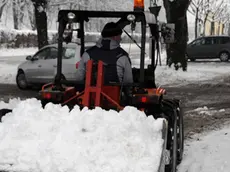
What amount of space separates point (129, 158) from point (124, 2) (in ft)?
126

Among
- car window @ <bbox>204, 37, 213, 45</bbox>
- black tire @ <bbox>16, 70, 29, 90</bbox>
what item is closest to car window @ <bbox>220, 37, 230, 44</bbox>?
car window @ <bbox>204, 37, 213, 45</bbox>

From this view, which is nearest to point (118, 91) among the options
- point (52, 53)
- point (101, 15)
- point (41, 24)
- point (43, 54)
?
point (101, 15)

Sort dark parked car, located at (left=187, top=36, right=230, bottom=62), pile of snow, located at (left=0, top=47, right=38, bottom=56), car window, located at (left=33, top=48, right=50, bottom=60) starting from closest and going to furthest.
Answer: car window, located at (left=33, top=48, right=50, bottom=60)
dark parked car, located at (left=187, top=36, right=230, bottom=62)
pile of snow, located at (left=0, top=47, right=38, bottom=56)

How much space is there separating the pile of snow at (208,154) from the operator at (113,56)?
5.72 ft

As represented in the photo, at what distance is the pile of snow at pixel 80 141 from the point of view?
12.5ft

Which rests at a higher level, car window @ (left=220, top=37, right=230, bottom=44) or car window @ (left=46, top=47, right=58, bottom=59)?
car window @ (left=220, top=37, right=230, bottom=44)

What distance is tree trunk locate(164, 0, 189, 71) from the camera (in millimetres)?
18297

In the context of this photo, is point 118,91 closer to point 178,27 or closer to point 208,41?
point 178,27

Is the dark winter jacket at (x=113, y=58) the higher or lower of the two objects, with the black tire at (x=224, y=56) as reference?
higher

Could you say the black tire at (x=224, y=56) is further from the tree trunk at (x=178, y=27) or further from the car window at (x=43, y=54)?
the car window at (x=43, y=54)

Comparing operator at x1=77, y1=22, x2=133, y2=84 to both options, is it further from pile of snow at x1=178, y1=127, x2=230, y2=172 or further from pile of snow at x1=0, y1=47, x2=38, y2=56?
pile of snow at x1=0, y1=47, x2=38, y2=56

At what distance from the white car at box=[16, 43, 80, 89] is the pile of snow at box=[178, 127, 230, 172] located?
656 centimetres

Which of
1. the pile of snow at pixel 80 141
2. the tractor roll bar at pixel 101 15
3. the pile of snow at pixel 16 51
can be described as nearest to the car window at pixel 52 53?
the tractor roll bar at pixel 101 15

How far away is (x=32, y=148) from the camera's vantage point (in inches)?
156
